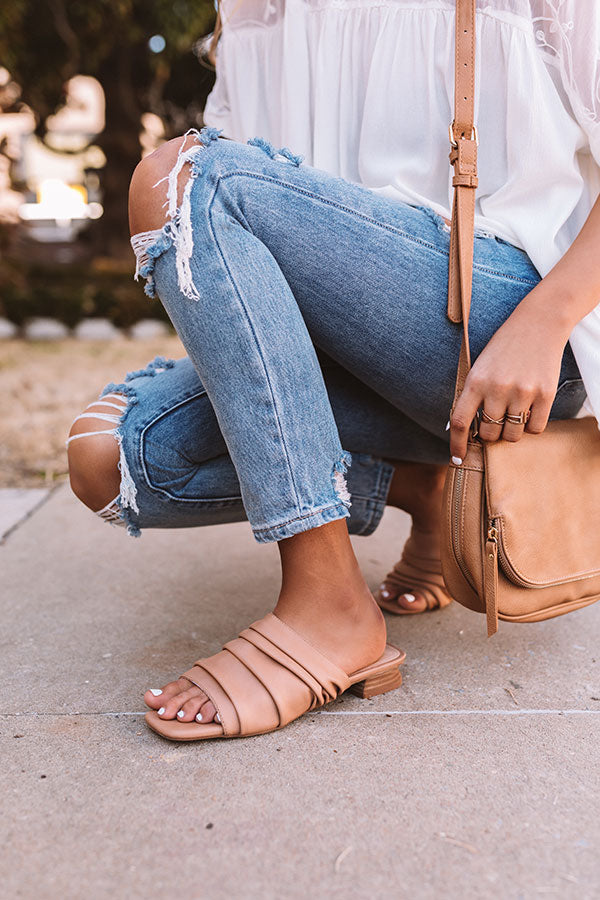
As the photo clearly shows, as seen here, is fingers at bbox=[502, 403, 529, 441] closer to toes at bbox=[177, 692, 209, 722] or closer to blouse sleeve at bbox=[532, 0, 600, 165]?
blouse sleeve at bbox=[532, 0, 600, 165]

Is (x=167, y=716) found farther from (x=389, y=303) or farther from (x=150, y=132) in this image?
(x=150, y=132)

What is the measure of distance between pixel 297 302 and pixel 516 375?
0.32m

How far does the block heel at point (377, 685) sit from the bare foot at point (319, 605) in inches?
2.0

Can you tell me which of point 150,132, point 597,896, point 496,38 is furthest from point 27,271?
point 597,896

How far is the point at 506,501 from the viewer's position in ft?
3.53

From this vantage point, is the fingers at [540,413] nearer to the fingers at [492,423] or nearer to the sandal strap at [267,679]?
the fingers at [492,423]

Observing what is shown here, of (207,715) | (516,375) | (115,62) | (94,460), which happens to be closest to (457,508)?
(516,375)

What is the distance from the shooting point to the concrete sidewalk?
2.72 ft

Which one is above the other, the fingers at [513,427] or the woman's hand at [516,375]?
the woman's hand at [516,375]

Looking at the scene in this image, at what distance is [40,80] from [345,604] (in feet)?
28.9

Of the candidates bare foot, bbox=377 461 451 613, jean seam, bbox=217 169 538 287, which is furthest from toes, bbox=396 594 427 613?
jean seam, bbox=217 169 538 287

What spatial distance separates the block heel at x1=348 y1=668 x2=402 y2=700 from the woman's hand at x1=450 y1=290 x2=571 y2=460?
36cm

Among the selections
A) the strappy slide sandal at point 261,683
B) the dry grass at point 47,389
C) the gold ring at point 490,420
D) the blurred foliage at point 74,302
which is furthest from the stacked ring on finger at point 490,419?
the blurred foliage at point 74,302

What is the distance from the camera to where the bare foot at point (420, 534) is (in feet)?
5.00
